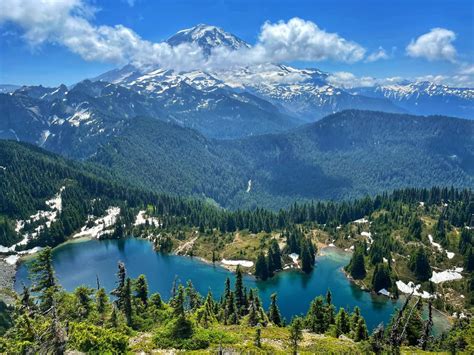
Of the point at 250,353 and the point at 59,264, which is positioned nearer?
the point at 250,353

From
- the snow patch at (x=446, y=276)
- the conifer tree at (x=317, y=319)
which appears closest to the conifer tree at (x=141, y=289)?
the conifer tree at (x=317, y=319)

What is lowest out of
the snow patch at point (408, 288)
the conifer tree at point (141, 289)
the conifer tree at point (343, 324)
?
the snow patch at point (408, 288)

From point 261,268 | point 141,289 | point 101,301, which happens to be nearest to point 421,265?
point 261,268

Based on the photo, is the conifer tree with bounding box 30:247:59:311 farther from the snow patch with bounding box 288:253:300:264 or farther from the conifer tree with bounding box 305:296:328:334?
the snow patch with bounding box 288:253:300:264

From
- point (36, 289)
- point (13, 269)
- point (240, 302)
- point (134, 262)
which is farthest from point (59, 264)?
point (36, 289)

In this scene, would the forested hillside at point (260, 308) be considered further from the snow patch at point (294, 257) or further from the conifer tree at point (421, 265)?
the snow patch at point (294, 257)

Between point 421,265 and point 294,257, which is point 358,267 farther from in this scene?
point 294,257

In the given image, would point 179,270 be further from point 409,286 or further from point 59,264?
point 409,286

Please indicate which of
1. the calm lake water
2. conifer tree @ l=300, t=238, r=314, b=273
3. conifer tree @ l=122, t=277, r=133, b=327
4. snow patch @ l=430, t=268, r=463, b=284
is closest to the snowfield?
snow patch @ l=430, t=268, r=463, b=284
